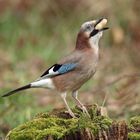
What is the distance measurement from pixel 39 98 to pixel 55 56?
2612 mm

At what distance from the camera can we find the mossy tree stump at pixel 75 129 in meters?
5.75

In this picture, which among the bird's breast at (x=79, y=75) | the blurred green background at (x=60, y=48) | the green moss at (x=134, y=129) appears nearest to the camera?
the green moss at (x=134, y=129)

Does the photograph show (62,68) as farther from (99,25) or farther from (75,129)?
(75,129)

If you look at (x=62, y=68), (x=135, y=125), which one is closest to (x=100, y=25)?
(x=62, y=68)

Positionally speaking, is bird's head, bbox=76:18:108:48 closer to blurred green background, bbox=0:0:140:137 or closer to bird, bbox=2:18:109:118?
bird, bbox=2:18:109:118

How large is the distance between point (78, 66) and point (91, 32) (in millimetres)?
443

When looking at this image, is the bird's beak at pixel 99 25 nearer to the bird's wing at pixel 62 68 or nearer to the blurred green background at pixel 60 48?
the bird's wing at pixel 62 68

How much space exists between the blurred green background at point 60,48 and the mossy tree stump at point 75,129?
111 inches

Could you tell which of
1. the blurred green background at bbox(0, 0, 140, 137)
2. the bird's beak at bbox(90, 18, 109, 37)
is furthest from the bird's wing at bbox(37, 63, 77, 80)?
the blurred green background at bbox(0, 0, 140, 137)

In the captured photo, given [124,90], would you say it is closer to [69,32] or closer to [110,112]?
[110,112]

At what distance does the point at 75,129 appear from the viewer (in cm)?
582

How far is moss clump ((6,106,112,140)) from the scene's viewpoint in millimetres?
5779

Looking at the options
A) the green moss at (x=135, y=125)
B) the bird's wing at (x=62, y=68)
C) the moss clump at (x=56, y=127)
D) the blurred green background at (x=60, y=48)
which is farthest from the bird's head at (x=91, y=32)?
the moss clump at (x=56, y=127)

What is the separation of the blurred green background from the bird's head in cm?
136
